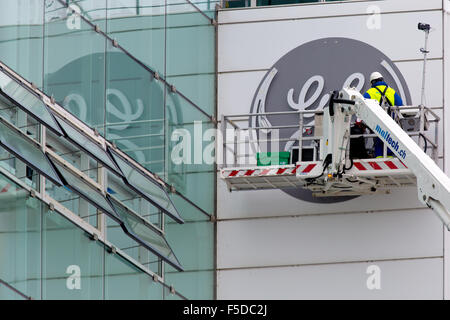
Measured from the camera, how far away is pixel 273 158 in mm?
26031

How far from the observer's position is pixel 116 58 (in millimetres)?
23406

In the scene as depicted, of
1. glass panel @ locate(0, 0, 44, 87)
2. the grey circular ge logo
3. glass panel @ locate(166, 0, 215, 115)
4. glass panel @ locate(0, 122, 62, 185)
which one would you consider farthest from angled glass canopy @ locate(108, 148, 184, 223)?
the grey circular ge logo

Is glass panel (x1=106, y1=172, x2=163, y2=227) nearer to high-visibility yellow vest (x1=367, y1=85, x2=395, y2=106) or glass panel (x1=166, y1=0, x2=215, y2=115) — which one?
glass panel (x1=166, y1=0, x2=215, y2=115)

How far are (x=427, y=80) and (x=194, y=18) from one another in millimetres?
4045

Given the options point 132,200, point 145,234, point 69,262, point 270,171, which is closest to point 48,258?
point 69,262

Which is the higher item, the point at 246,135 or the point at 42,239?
the point at 246,135

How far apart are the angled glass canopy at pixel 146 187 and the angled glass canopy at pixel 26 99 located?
7.16 feet

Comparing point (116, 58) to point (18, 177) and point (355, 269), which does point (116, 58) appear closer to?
point (18, 177)

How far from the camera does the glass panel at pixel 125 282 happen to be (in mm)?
22406

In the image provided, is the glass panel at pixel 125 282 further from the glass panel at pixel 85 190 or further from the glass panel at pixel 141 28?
the glass panel at pixel 141 28

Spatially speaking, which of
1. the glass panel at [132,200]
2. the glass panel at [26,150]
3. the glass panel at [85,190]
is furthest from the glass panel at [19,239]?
the glass panel at [132,200]

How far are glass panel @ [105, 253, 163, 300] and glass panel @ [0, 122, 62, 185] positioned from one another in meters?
2.22

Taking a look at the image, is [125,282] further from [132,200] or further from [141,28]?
[141,28]

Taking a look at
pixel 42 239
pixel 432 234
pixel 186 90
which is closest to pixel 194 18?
pixel 186 90
